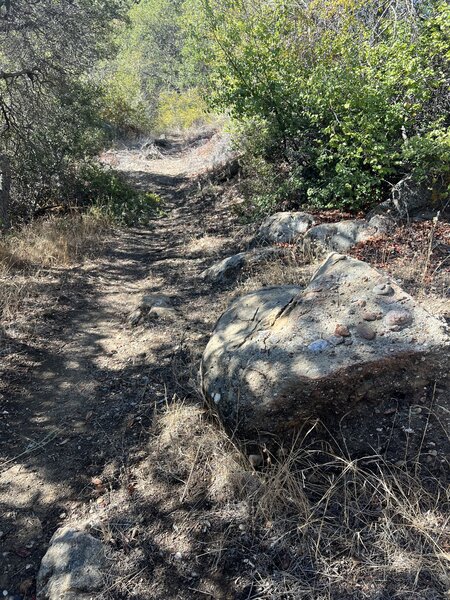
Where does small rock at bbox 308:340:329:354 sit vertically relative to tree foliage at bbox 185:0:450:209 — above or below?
below

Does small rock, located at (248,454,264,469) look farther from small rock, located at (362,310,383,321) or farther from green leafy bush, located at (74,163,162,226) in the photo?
green leafy bush, located at (74,163,162,226)

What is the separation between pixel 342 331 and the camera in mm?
2613

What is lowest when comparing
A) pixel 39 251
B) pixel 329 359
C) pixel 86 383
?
pixel 86 383

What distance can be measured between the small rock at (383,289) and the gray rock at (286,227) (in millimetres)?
3241

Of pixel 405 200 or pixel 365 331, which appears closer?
pixel 365 331

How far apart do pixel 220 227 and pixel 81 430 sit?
5.53m

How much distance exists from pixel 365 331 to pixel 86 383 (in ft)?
7.94

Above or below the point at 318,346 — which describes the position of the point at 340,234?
below

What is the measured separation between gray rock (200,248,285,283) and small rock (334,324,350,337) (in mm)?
2848

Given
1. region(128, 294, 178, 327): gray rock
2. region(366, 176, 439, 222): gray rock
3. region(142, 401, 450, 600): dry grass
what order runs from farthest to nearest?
region(366, 176, 439, 222): gray rock < region(128, 294, 178, 327): gray rock < region(142, 401, 450, 600): dry grass

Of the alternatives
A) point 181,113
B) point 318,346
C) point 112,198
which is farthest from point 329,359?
point 181,113

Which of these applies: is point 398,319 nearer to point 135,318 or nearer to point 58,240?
point 135,318

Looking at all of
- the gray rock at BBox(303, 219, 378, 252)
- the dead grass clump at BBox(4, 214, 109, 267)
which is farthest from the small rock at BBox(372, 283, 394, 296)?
the dead grass clump at BBox(4, 214, 109, 267)

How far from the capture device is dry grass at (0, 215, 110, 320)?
5.20 metres
